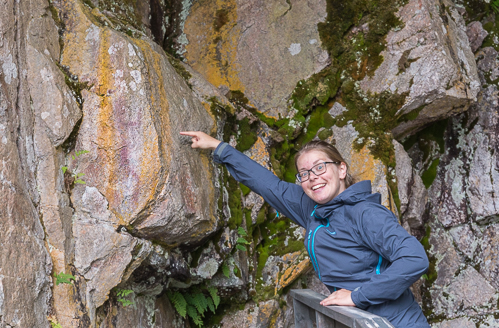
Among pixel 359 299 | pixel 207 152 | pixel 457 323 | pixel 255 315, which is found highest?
pixel 207 152

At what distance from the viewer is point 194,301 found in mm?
5535

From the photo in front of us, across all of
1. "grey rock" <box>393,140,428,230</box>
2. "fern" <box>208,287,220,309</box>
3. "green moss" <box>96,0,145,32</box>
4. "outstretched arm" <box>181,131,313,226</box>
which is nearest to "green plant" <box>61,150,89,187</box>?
"outstretched arm" <box>181,131,313,226</box>

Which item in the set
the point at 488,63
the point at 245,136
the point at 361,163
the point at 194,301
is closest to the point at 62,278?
the point at 194,301

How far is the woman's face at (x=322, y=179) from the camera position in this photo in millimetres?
3637

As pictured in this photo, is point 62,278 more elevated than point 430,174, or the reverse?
point 62,278

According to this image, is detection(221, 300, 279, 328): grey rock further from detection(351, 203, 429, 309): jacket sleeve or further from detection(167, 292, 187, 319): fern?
detection(351, 203, 429, 309): jacket sleeve

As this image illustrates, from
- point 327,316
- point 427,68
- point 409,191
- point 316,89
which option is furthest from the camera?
point 316,89

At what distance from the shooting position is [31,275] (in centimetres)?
362

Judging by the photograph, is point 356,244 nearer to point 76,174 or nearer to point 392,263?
point 392,263

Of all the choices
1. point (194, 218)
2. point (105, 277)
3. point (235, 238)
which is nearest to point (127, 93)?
point (194, 218)

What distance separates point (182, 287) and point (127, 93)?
2.64m

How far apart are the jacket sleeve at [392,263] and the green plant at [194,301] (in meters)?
2.87

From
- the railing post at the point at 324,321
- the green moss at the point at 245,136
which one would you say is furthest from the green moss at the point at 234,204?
the railing post at the point at 324,321

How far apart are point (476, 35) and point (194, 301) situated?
645 centimetres
